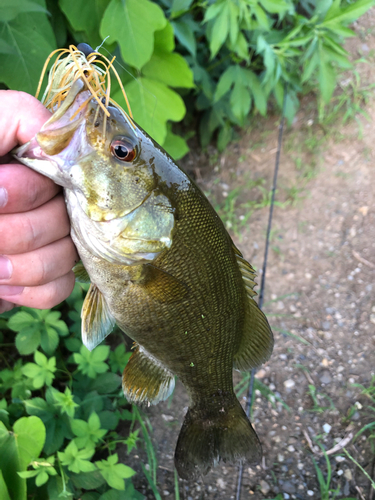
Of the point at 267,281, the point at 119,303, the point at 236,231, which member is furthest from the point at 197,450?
the point at 236,231

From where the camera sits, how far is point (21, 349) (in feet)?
Answer: 5.07

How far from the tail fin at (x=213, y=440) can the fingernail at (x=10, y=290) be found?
29.0 inches

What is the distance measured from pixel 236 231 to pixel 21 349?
5.81 ft

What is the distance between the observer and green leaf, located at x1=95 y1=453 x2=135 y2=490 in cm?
133

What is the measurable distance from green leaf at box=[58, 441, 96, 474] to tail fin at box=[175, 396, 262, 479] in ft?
1.06

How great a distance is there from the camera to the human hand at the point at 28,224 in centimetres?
78

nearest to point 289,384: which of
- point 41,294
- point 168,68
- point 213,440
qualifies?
point 213,440

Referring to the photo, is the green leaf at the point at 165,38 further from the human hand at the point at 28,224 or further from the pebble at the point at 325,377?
the pebble at the point at 325,377

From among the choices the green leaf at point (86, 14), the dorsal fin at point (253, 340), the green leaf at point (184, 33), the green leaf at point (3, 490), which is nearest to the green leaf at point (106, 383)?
the green leaf at point (3, 490)

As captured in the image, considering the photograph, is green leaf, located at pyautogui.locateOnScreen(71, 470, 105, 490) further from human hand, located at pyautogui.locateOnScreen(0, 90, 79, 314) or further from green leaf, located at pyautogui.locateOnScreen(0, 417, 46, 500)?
human hand, located at pyautogui.locateOnScreen(0, 90, 79, 314)

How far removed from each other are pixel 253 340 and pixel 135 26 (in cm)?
121

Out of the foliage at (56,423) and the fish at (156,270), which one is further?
the foliage at (56,423)

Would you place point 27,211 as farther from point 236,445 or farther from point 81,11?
point 236,445

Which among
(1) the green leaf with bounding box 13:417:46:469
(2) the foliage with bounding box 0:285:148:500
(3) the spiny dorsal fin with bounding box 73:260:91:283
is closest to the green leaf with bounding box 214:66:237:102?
(2) the foliage with bounding box 0:285:148:500
